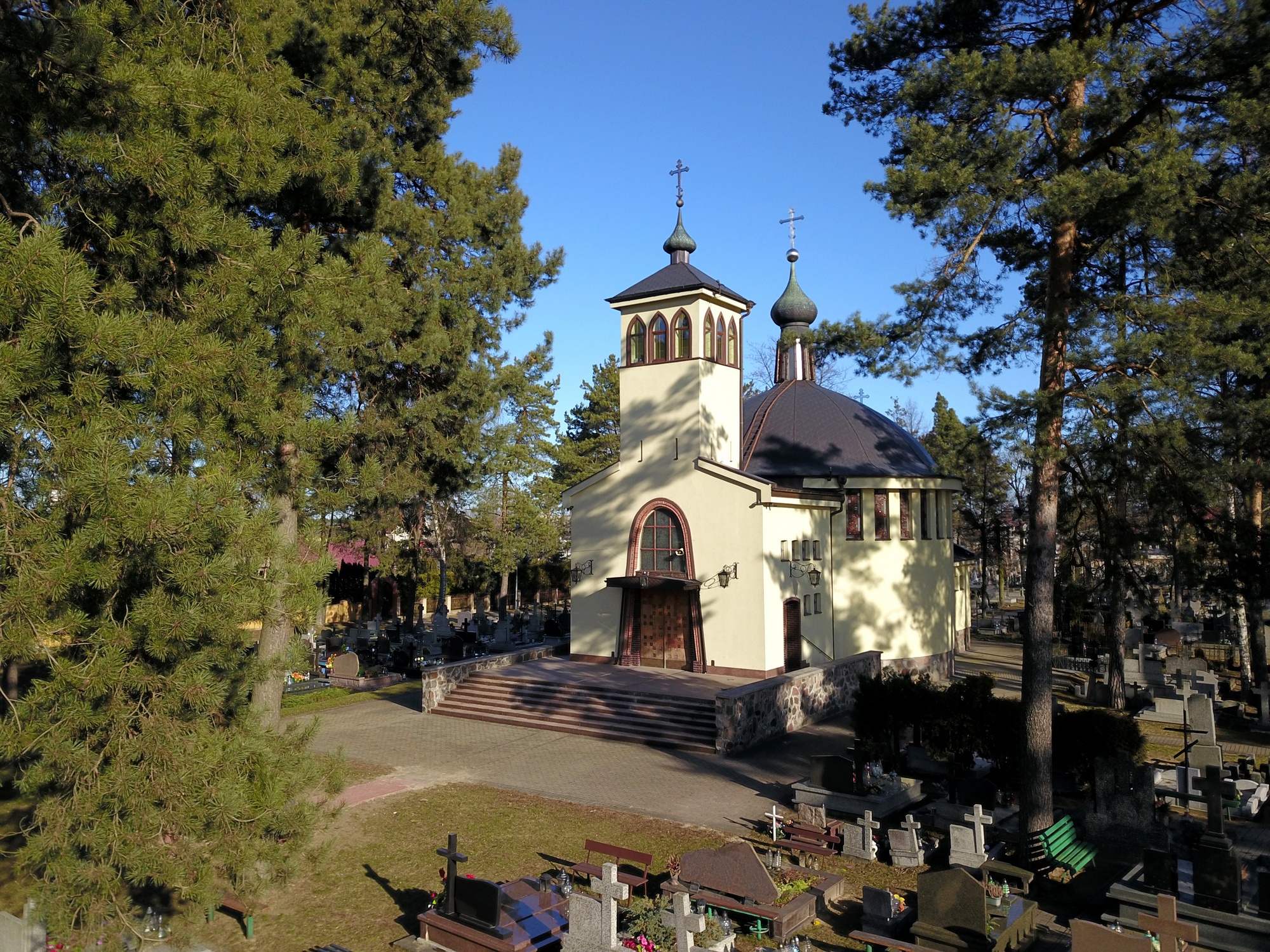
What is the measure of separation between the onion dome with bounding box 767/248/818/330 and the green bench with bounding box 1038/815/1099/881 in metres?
20.6

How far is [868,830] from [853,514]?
46.8 ft

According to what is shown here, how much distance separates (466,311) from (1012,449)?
9787 millimetres

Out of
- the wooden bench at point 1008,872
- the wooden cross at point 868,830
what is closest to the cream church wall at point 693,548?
the wooden cross at point 868,830

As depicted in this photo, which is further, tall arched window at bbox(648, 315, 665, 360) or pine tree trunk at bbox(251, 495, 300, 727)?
tall arched window at bbox(648, 315, 665, 360)

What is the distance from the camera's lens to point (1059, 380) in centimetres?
1078

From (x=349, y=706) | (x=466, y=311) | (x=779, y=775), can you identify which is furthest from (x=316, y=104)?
(x=349, y=706)

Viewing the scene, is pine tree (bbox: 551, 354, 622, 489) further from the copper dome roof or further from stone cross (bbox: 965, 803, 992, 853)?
stone cross (bbox: 965, 803, 992, 853)

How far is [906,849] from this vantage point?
415 inches

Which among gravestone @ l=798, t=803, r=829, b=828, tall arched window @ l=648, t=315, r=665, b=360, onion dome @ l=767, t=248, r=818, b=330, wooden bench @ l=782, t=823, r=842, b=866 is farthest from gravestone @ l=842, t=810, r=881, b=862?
onion dome @ l=767, t=248, r=818, b=330

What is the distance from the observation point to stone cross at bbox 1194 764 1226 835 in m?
9.07

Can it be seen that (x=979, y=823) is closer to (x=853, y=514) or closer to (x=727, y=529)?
(x=727, y=529)

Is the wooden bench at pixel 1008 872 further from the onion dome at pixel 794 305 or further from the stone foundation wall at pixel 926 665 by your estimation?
the onion dome at pixel 794 305

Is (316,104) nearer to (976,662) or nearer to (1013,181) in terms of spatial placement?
(1013,181)

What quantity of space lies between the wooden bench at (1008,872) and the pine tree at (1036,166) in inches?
41.3
